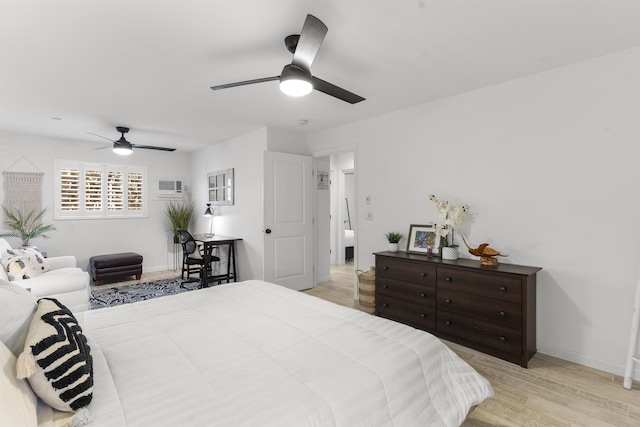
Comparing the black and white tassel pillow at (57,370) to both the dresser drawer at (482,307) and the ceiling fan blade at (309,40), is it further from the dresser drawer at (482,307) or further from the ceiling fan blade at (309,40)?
the dresser drawer at (482,307)

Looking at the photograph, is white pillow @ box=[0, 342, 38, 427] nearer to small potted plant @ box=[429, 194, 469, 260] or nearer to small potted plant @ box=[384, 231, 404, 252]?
small potted plant @ box=[429, 194, 469, 260]

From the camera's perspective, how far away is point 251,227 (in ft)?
16.2

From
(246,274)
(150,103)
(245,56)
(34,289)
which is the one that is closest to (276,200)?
(246,274)

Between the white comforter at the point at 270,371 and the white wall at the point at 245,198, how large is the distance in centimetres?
276

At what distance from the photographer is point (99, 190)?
583cm

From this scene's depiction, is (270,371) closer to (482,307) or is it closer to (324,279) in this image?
(482,307)

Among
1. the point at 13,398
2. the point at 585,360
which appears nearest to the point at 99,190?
the point at 13,398

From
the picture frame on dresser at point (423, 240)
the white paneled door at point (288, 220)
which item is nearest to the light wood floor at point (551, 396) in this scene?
the picture frame on dresser at point (423, 240)

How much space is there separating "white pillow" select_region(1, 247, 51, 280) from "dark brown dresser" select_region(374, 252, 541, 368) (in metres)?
3.97

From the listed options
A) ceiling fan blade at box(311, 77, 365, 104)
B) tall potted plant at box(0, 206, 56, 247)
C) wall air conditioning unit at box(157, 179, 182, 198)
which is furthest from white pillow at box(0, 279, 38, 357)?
wall air conditioning unit at box(157, 179, 182, 198)

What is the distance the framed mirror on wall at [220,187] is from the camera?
5.49 meters

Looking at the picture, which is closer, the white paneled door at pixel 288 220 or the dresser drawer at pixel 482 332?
the dresser drawer at pixel 482 332

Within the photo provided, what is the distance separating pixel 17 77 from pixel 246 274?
11.4 ft

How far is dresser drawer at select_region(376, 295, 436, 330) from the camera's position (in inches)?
125
